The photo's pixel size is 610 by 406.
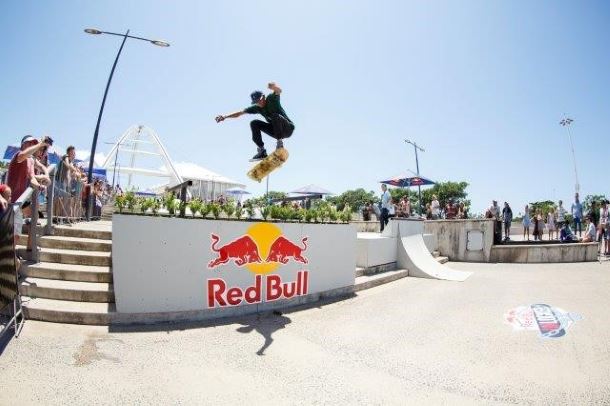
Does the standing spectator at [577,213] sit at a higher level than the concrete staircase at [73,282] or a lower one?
higher

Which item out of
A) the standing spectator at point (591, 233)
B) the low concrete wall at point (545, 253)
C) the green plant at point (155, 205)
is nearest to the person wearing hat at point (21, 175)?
the green plant at point (155, 205)

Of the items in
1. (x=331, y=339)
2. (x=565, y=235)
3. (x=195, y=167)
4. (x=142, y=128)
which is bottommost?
(x=331, y=339)

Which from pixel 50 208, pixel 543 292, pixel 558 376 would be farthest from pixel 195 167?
pixel 558 376

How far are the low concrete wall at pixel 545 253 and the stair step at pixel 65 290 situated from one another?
14.2m

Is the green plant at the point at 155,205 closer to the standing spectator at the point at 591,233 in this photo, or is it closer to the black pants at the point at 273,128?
the black pants at the point at 273,128

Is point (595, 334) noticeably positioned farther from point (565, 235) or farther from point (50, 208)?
point (565, 235)

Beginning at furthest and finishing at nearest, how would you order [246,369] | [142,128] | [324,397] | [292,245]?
[142,128], [292,245], [246,369], [324,397]

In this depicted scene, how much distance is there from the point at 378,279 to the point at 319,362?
5347mm

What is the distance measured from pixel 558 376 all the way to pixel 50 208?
8623 mm

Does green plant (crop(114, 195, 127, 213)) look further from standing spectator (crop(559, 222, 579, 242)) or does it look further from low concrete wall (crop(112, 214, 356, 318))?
standing spectator (crop(559, 222, 579, 242))

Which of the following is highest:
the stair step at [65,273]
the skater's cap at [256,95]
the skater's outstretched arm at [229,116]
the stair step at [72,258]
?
the skater's cap at [256,95]

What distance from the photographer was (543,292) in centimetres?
827

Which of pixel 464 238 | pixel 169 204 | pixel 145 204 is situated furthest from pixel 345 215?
pixel 464 238

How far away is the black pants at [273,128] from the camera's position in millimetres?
6109
